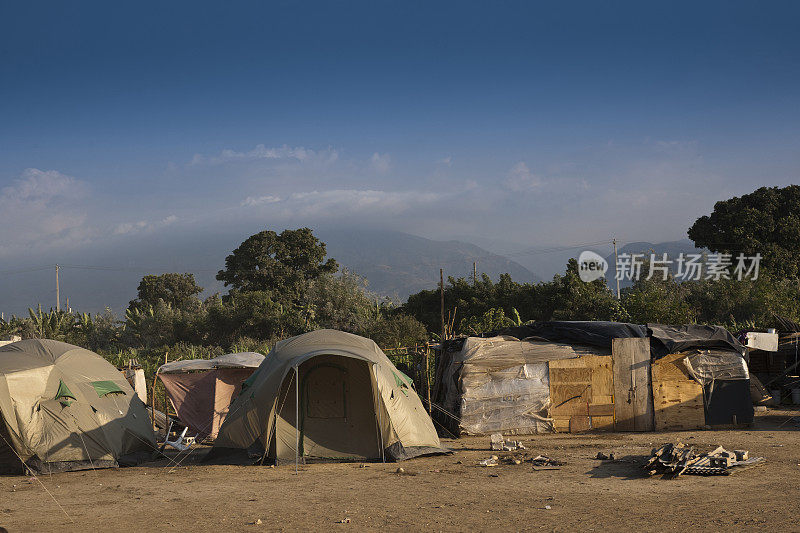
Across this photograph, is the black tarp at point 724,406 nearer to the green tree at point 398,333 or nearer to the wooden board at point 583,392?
the wooden board at point 583,392

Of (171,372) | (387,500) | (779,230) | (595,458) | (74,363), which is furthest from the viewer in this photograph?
(779,230)

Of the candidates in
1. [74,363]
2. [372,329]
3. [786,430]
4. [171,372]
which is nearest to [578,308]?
[372,329]

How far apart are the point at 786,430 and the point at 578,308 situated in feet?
57.8

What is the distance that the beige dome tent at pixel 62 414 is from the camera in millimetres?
12609

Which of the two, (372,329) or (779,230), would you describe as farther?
(779,230)

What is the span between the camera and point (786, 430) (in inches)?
620

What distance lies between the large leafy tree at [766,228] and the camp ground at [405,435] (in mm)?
23993

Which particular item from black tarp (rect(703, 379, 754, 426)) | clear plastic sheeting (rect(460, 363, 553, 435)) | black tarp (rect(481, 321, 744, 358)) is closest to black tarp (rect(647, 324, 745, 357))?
black tarp (rect(481, 321, 744, 358))

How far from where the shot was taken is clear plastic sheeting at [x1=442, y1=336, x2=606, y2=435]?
16.1 meters

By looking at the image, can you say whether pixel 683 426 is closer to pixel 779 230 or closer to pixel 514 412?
pixel 514 412

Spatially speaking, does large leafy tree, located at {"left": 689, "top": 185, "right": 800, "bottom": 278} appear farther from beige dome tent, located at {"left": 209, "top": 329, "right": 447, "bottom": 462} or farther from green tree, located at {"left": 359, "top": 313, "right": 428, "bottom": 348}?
beige dome tent, located at {"left": 209, "top": 329, "right": 447, "bottom": 462}
